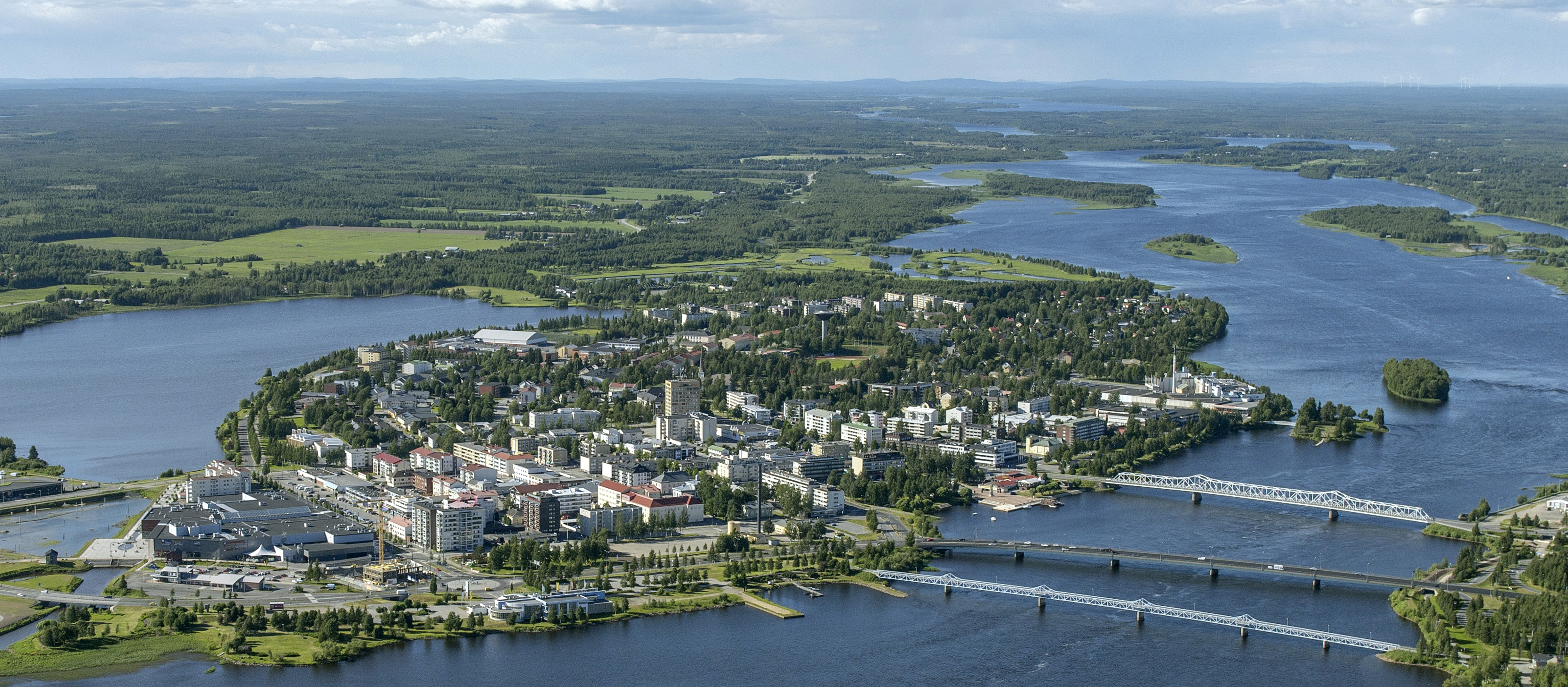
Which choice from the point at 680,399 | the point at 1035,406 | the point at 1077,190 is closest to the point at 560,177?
the point at 1077,190

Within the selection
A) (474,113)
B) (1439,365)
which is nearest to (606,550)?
(1439,365)

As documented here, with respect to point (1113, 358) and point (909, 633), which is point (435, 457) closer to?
point (909, 633)

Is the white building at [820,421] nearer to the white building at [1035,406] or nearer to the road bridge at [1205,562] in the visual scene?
the white building at [1035,406]

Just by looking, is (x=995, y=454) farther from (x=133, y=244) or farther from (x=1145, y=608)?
(x=133, y=244)

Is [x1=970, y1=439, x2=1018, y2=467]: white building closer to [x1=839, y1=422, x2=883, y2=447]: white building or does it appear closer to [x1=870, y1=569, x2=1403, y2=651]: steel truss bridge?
[x1=839, y1=422, x2=883, y2=447]: white building

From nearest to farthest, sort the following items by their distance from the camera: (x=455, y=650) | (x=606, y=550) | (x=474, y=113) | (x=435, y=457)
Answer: (x=455, y=650) < (x=606, y=550) < (x=435, y=457) < (x=474, y=113)

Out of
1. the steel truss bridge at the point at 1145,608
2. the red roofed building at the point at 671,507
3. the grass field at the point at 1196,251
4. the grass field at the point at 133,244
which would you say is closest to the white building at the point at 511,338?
the red roofed building at the point at 671,507

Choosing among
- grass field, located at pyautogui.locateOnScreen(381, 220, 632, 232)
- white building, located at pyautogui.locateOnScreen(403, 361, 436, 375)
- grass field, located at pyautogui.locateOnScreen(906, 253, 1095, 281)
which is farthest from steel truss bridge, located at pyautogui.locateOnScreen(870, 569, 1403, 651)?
grass field, located at pyautogui.locateOnScreen(381, 220, 632, 232)
